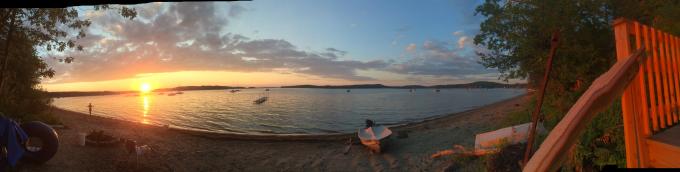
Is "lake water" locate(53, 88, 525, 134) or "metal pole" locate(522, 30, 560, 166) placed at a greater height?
"metal pole" locate(522, 30, 560, 166)

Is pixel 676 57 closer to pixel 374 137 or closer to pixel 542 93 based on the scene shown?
pixel 542 93

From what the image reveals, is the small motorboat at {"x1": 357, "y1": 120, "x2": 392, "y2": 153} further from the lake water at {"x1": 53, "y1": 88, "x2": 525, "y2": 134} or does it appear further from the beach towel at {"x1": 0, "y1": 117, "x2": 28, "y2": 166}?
Answer: the beach towel at {"x1": 0, "y1": 117, "x2": 28, "y2": 166}

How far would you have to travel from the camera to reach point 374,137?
65.5ft

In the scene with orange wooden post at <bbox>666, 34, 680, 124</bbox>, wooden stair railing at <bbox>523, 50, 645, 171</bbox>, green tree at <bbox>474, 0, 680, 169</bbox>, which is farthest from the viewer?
green tree at <bbox>474, 0, 680, 169</bbox>

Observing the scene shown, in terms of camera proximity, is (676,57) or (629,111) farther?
(676,57)

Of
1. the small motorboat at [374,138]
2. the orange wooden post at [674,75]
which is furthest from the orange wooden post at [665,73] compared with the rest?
the small motorboat at [374,138]

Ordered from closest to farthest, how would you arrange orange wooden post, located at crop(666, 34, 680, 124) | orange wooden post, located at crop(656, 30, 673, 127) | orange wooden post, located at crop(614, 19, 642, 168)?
orange wooden post, located at crop(614, 19, 642, 168)
orange wooden post, located at crop(656, 30, 673, 127)
orange wooden post, located at crop(666, 34, 680, 124)

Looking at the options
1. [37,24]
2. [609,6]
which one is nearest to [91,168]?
[37,24]

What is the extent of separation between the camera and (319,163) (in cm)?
1800

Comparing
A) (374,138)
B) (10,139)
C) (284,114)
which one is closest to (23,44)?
(10,139)

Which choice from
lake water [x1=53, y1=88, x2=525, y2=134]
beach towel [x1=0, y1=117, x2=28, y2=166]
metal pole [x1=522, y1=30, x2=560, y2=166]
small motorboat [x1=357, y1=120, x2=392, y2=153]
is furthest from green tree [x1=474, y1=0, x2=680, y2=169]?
beach towel [x1=0, y1=117, x2=28, y2=166]

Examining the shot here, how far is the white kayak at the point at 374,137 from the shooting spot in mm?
19625

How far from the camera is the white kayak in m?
19.6

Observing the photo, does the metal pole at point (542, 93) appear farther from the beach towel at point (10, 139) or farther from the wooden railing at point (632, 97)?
the beach towel at point (10, 139)
